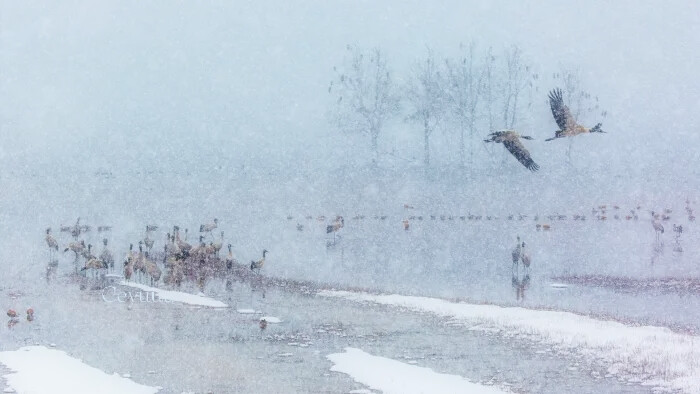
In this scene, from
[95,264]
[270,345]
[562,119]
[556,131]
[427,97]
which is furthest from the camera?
[427,97]

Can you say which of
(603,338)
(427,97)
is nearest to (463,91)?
(427,97)

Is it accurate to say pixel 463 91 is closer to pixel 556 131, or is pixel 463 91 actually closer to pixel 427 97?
pixel 427 97

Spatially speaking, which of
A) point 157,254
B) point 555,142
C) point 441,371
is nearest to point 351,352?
point 441,371

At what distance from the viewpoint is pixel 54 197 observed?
58.8 m

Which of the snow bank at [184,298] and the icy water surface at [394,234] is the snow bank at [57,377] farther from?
the icy water surface at [394,234]

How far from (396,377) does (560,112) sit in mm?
4751

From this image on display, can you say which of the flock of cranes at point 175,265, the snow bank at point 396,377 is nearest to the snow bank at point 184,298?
the flock of cranes at point 175,265

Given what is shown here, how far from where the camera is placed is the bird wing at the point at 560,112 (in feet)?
42.3

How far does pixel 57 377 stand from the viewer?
11531 mm

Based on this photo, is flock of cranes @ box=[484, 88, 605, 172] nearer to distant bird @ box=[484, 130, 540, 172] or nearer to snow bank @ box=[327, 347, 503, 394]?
distant bird @ box=[484, 130, 540, 172]

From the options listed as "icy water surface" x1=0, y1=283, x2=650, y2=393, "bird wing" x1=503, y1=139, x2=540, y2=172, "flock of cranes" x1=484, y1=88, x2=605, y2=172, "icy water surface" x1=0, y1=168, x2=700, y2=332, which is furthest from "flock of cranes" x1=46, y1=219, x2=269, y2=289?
"flock of cranes" x1=484, y1=88, x2=605, y2=172

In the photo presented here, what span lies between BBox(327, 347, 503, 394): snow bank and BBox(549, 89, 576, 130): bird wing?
4.03 meters

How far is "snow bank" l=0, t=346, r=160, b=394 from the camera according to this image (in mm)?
10961

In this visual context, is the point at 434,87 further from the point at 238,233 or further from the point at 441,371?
the point at 441,371
